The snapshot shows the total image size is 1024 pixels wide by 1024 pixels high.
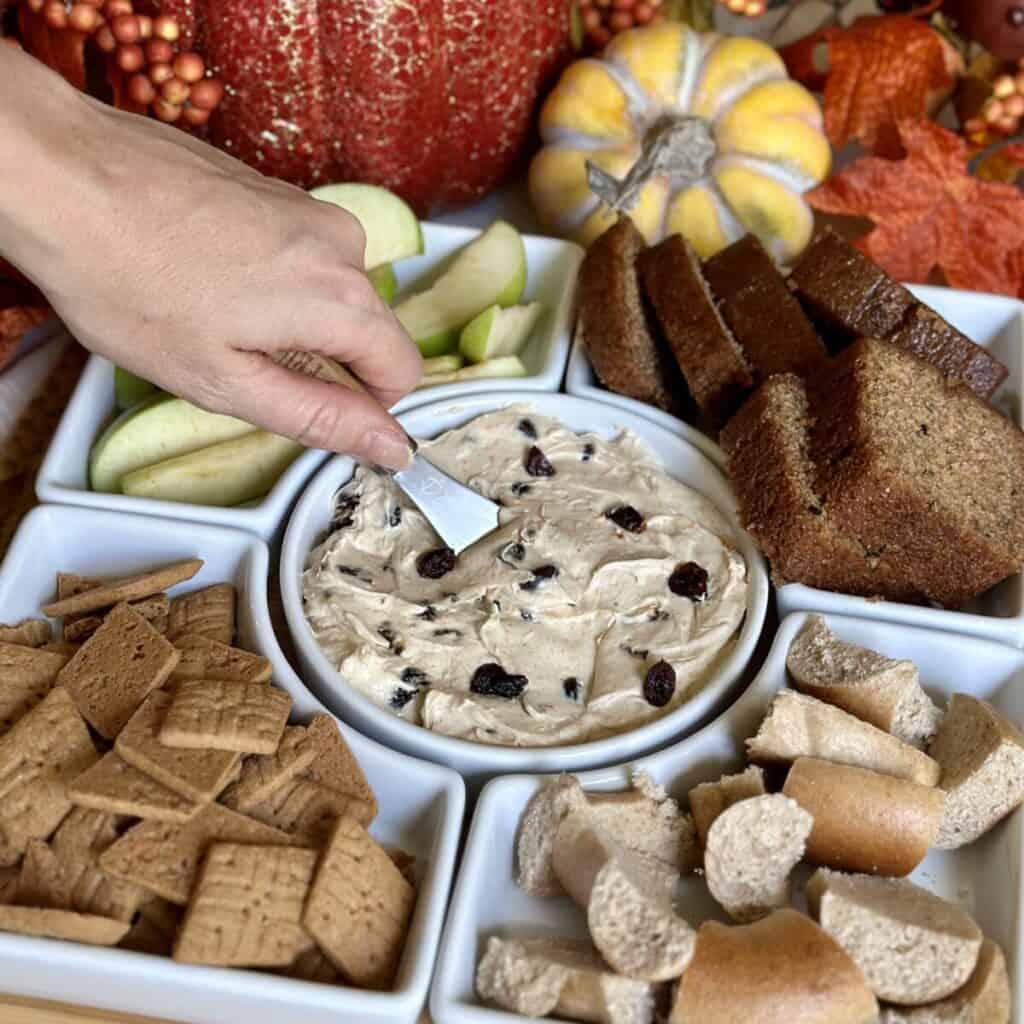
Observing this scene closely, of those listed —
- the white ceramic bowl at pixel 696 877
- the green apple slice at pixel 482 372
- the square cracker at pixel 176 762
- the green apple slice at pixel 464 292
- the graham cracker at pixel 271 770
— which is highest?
the green apple slice at pixel 464 292

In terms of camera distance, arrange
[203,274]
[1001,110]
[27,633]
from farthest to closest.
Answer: [1001,110] < [27,633] < [203,274]

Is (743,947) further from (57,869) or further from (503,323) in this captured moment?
(503,323)

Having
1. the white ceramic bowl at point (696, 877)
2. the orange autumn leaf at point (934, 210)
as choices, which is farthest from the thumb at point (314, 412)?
the orange autumn leaf at point (934, 210)

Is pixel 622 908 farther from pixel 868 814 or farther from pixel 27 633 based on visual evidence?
pixel 27 633

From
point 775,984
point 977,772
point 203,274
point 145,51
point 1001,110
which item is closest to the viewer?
point 775,984

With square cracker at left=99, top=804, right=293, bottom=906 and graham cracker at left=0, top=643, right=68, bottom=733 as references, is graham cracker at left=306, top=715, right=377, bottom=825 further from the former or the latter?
graham cracker at left=0, top=643, right=68, bottom=733

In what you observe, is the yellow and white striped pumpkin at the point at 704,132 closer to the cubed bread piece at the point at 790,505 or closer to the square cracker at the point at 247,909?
the cubed bread piece at the point at 790,505

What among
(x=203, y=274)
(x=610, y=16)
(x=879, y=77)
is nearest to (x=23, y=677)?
(x=203, y=274)

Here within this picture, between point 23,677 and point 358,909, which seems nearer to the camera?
point 358,909
